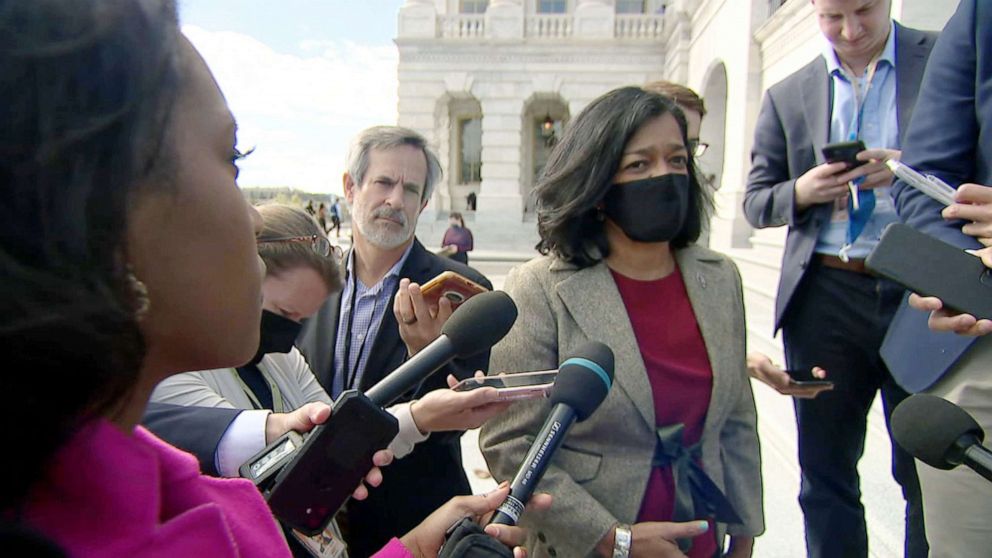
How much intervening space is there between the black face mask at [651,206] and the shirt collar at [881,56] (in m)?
1.16

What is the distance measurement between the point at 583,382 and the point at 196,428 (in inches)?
31.4

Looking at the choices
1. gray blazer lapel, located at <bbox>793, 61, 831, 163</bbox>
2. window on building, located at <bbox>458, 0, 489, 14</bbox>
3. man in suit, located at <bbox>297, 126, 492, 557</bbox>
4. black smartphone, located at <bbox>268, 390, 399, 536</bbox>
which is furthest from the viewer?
window on building, located at <bbox>458, 0, 489, 14</bbox>

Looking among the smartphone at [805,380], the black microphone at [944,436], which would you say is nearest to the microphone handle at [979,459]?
the black microphone at [944,436]

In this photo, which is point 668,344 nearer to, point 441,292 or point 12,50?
point 441,292

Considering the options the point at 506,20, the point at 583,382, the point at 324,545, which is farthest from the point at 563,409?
the point at 506,20

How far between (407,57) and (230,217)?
21.4 metres

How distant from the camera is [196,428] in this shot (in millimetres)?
1275

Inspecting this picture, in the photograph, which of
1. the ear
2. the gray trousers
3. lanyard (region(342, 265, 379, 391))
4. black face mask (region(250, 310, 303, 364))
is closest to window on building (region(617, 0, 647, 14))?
the ear

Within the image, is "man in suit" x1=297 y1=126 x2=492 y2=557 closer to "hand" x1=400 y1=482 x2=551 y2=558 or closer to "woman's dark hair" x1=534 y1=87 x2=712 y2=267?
"woman's dark hair" x1=534 y1=87 x2=712 y2=267

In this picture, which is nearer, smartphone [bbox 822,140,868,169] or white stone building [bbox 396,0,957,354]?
smartphone [bbox 822,140,868,169]

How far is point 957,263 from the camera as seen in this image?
1.37 metres

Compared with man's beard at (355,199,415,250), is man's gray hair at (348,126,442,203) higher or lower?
higher

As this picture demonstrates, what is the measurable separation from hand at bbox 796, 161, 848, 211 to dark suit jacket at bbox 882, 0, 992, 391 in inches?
17.2

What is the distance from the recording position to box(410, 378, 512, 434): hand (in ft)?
4.38
